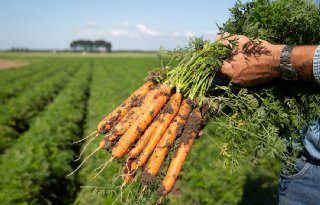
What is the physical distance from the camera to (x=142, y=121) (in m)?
2.95

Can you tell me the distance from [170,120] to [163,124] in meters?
A: 0.07

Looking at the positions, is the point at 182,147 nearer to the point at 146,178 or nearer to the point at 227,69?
the point at 146,178

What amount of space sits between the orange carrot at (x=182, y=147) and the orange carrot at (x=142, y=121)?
27 centimetres

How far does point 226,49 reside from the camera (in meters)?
2.87

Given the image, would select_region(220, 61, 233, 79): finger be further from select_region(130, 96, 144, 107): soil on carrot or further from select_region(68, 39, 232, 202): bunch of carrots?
select_region(130, 96, 144, 107): soil on carrot

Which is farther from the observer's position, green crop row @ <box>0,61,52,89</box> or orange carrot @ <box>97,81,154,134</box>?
green crop row @ <box>0,61,52,89</box>

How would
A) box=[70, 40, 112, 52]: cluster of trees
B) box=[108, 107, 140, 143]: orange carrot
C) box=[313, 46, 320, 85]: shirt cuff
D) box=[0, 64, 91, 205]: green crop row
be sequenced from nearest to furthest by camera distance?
box=[313, 46, 320, 85]: shirt cuff
box=[108, 107, 140, 143]: orange carrot
box=[0, 64, 91, 205]: green crop row
box=[70, 40, 112, 52]: cluster of trees

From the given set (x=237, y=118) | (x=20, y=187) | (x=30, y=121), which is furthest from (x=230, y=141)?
(x=30, y=121)

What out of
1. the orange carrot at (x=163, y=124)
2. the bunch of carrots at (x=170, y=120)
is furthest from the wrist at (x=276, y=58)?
the orange carrot at (x=163, y=124)

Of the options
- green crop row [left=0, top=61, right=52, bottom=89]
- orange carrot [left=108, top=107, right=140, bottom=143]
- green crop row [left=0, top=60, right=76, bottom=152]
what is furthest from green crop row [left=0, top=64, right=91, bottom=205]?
green crop row [left=0, top=61, right=52, bottom=89]

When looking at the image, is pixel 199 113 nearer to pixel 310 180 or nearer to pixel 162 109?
pixel 162 109

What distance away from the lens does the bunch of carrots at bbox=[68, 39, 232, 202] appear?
2826 mm

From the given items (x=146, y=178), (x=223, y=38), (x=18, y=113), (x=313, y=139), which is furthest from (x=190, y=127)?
(x=18, y=113)

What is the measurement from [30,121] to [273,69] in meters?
11.1
